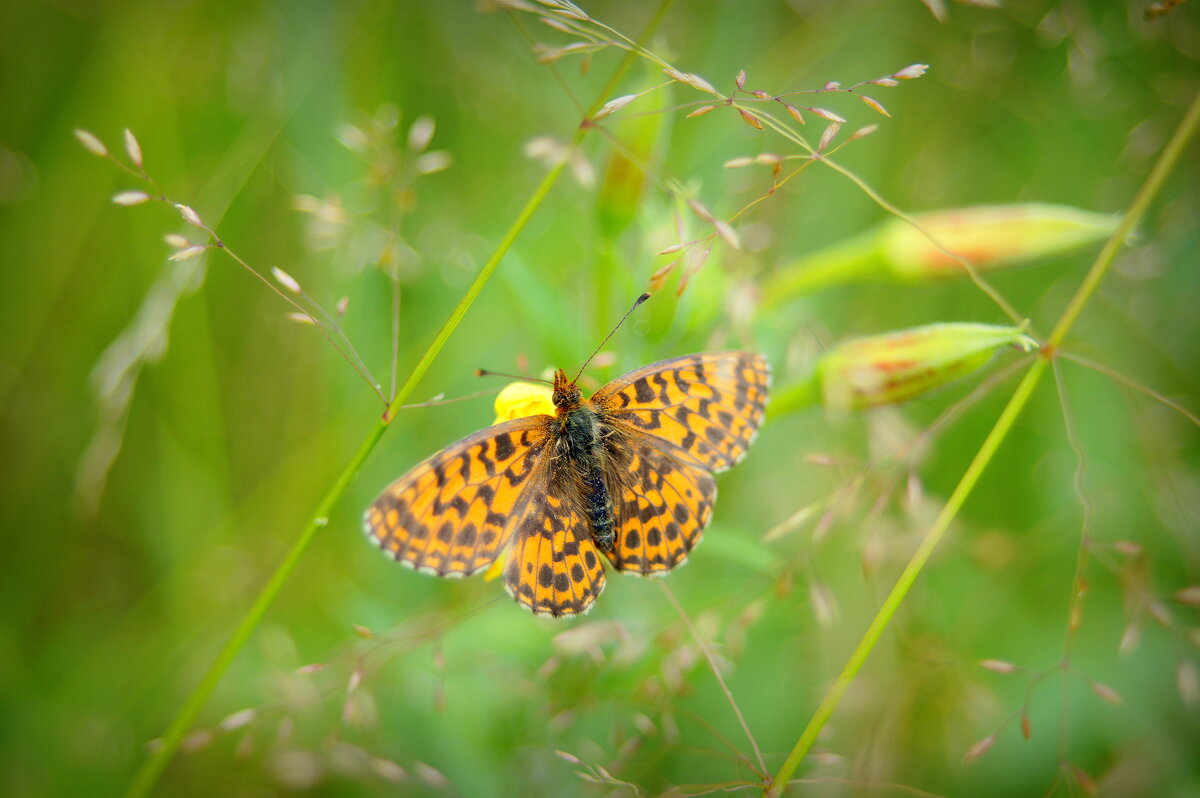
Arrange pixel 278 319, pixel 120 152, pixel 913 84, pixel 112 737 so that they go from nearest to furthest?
1. pixel 112 737
2. pixel 120 152
3. pixel 278 319
4. pixel 913 84

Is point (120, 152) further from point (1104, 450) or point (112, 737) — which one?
point (1104, 450)

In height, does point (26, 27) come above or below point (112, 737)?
above

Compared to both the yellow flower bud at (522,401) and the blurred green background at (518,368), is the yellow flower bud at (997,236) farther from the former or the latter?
the yellow flower bud at (522,401)

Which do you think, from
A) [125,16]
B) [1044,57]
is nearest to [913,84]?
[1044,57]

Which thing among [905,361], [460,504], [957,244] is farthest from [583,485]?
[957,244]

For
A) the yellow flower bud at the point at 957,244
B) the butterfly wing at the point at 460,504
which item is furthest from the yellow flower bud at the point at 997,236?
the butterfly wing at the point at 460,504

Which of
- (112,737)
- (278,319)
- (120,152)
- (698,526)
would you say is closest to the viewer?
(698,526)

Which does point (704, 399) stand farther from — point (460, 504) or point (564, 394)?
point (460, 504)

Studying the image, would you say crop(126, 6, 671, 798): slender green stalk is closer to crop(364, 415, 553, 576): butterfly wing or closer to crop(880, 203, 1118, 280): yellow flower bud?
crop(364, 415, 553, 576): butterfly wing
